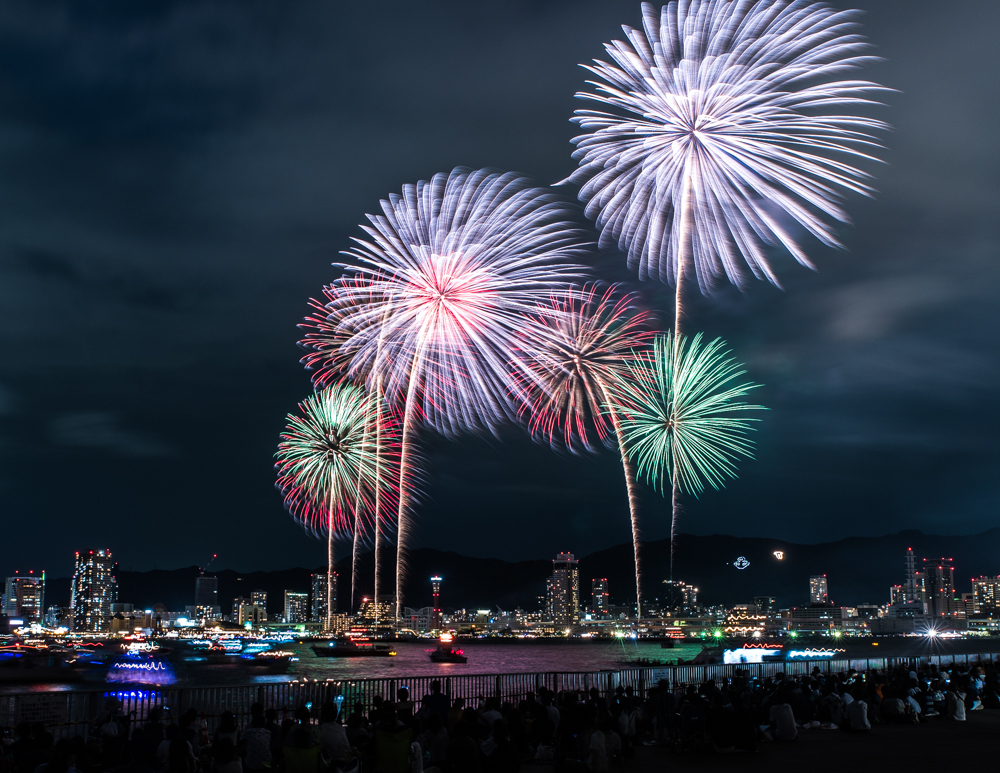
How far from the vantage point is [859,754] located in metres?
16.3

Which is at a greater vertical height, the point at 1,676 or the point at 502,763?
the point at 502,763

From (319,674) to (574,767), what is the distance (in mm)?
97124

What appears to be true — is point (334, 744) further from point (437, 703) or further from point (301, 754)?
point (437, 703)

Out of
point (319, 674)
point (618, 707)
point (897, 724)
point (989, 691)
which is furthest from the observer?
point (319, 674)

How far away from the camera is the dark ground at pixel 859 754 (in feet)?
49.1

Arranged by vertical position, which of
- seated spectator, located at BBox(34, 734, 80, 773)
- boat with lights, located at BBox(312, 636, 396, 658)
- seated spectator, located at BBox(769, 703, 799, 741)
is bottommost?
boat with lights, located at BBox(312, 636, 396, 658)

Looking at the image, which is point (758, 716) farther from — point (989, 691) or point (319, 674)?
point (319, 674)

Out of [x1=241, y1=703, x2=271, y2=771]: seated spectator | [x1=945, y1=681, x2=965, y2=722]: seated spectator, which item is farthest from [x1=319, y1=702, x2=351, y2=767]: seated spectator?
[x1=945, y1=681, x2=965, y2=722]: seated spectator

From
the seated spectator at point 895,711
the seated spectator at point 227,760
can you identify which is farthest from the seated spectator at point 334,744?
the seated spectator at point 895,711

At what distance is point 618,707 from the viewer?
693 inches

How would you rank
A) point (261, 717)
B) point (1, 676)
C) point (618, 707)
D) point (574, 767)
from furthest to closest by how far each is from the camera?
point (1, 676) → point (618, 707) → point (574, 767) → point (261, 717)

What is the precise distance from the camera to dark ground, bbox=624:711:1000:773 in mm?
14977

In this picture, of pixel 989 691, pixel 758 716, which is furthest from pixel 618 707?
pixel 989 691

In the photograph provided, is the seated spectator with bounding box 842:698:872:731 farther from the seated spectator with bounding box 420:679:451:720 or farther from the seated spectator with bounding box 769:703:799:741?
the seated spectator with bounding box 420:679:451:720
